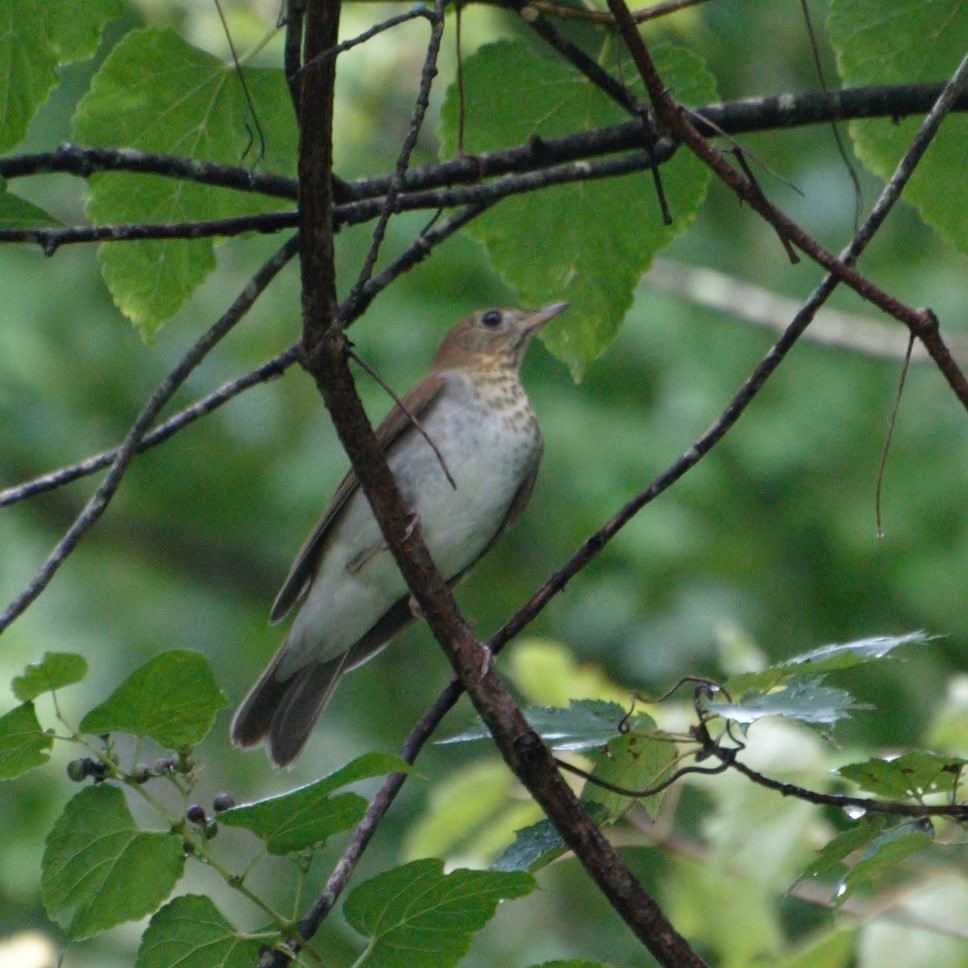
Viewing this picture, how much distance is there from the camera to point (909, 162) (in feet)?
5.88

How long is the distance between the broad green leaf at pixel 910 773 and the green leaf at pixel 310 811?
460mm

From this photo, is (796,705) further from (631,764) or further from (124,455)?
(124,455)

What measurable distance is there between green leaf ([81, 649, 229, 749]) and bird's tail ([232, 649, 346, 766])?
220cm

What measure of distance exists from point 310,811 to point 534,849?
1.22 feet

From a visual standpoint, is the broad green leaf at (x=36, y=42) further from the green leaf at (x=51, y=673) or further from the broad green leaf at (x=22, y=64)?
the green leaf at (x=51, y=673)

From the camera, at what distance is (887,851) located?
1.44 meters

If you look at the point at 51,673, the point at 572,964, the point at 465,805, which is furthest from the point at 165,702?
the point at 465,805

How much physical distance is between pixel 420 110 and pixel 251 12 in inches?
240

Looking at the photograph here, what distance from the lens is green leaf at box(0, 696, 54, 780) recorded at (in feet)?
4.21

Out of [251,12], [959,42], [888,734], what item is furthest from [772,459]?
[959,42]

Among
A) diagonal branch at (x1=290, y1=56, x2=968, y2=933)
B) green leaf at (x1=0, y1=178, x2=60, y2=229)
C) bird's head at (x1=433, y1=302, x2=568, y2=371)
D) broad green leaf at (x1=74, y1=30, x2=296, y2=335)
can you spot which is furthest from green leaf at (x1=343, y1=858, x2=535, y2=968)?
bird's head at (x1=433, y1=302, x2=568, y2=371)

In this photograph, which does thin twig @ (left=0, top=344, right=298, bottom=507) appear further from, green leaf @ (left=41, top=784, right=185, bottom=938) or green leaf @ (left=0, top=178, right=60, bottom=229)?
green leaf @ (left=41, top=784, right=185, bottom=938)

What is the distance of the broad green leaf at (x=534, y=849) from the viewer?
1.59m

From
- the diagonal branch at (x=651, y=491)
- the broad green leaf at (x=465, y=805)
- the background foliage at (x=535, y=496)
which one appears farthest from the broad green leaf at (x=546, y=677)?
the background foliage at (x=535, y=496)
